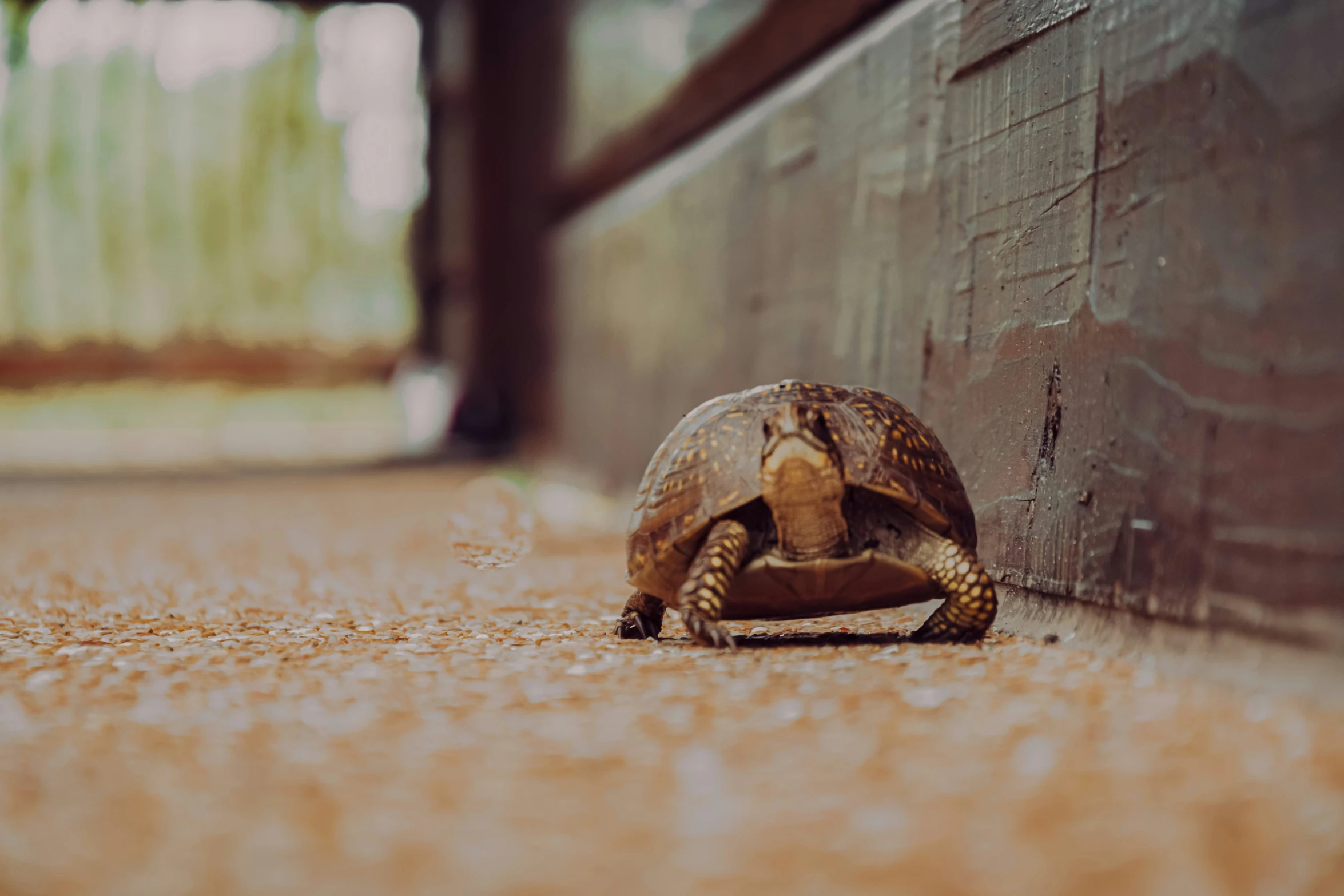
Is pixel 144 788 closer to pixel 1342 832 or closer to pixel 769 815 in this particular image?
pixel 769 815

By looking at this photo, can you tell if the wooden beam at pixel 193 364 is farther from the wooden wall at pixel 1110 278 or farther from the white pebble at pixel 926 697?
the white pebble at pixel 926 697

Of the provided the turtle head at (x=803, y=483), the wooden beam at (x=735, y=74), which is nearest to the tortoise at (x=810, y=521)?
the turtle head at (x=803, y=483)

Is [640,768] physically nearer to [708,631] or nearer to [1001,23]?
[708,631]

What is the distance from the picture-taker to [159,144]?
1443 cm

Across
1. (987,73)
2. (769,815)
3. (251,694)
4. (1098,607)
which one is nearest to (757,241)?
(987,73)

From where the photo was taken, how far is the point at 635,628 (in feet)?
8.53

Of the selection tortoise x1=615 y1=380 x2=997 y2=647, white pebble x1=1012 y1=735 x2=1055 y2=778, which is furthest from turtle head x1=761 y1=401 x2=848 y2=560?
white pebble x1=1012 y1=735 x2=1055 y2=778

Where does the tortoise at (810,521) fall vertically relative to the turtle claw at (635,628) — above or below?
above

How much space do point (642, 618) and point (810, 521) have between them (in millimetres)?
498

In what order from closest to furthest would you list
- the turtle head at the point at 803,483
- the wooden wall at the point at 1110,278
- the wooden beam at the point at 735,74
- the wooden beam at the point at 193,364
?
the wooden wall at the point at 1110,278 < the turtle head at the point at 803,483 < the wooden beam at the point at 735,74 < the wooden beam at the point at 193,364

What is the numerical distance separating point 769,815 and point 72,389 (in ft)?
49.4

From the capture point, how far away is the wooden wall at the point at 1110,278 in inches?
68.9

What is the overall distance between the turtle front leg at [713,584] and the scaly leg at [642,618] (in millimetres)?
243

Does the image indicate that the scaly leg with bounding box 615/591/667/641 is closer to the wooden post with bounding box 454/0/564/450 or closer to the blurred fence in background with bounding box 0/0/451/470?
the wooden post with bounding box 454/0/564/450
